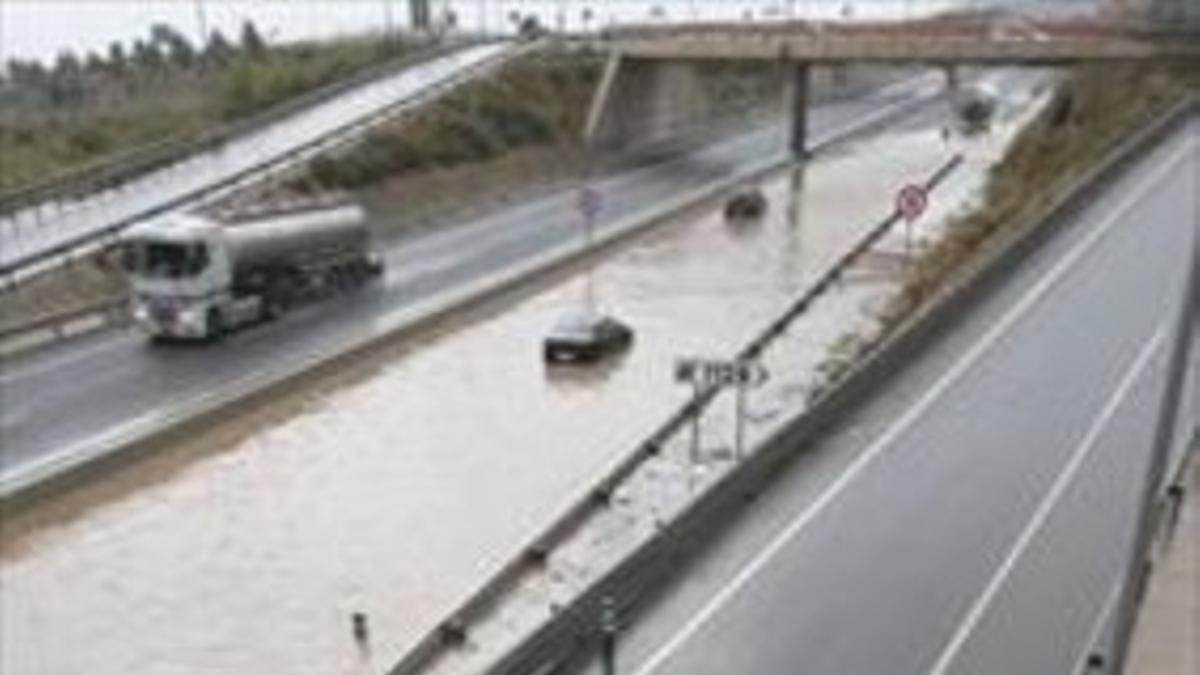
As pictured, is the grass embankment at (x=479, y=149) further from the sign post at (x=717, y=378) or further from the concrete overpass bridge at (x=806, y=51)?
the sign post at (x=717, y=378)

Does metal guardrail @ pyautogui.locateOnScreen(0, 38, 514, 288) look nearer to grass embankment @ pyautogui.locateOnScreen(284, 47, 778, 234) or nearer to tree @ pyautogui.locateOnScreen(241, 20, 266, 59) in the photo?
grass embankment @ pyautogui.locateOnScreen(284, 47, 778, 234)

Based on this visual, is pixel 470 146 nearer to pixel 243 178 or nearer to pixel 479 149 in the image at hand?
pixel 479 149

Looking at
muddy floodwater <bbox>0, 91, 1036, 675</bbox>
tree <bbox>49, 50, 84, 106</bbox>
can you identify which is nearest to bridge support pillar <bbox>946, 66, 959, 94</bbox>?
tree <bbox>49, 50, 84, 106</bbox>

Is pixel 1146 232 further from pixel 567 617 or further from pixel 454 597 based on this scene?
pixel 567 617

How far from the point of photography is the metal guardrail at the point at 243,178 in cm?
5928

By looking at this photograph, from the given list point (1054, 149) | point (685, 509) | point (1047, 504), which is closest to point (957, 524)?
point (1047, 504)

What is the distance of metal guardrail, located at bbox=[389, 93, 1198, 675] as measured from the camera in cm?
2514

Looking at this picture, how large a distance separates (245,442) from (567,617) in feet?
75.6

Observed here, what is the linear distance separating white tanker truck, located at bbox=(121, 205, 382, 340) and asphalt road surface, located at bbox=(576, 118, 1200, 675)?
69.2 feet

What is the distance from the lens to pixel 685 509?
30.0m

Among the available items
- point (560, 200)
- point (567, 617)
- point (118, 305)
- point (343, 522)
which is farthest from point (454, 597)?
point (560, 200)

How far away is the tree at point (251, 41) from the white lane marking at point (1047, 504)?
72696 millimetres

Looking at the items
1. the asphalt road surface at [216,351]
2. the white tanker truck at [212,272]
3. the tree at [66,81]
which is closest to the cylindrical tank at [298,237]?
the white tanker truck at [212,272]

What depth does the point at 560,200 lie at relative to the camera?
83562 mm
